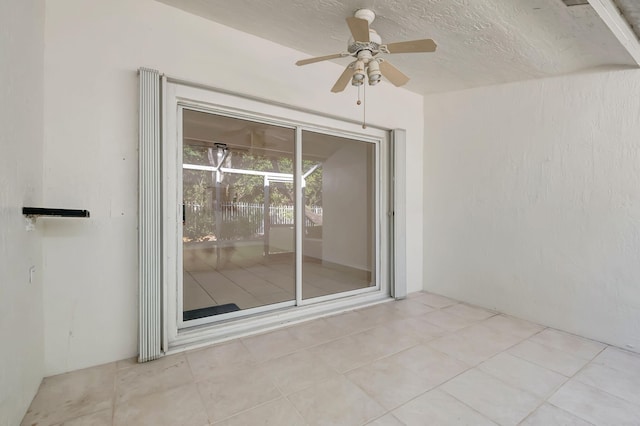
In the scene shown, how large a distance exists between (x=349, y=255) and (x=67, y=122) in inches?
138

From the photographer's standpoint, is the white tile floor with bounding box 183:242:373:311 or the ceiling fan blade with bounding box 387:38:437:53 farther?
the white tile floor with bounding box 183:242:373:311

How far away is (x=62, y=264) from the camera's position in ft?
6.72

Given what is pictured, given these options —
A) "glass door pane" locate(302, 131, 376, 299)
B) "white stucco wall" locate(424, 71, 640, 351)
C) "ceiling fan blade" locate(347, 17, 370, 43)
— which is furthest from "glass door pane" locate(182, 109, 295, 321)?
"white stucco wall" locate(424, 71, 640, 351)

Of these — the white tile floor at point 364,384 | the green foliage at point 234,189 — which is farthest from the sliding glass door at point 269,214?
the white tile floor at point 364,384

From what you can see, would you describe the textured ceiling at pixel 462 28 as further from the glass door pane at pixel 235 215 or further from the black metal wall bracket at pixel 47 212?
the black metal wall bracket at pixel 47 212

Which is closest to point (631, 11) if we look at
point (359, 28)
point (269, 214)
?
point (359, 28)

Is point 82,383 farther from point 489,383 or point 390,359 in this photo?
point 489,383

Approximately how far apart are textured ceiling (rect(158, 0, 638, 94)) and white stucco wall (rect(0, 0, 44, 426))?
1.14 meters

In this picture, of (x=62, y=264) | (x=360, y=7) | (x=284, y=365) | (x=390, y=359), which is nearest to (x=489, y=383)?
(x=390, y=359)

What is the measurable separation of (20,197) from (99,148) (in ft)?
2.26

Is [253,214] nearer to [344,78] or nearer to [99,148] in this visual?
[99,148]

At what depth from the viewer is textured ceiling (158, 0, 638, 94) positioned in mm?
2170

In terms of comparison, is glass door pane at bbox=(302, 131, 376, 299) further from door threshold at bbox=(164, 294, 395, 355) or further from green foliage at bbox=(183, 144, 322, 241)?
door threshold at bbox=(164, 294, 395, 355)

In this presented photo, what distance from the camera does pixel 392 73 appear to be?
2426 mm
